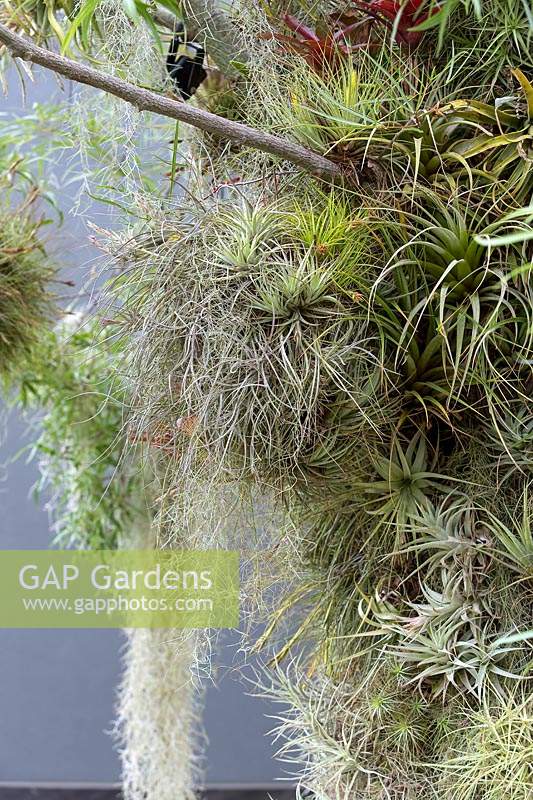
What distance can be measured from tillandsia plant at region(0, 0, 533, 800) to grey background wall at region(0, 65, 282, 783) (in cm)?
189

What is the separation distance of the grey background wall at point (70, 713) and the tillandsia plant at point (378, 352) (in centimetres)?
189

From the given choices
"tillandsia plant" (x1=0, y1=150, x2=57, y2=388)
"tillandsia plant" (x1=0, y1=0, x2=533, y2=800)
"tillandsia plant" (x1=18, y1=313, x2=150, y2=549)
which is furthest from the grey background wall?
"tillandsia plant" (x1=0, y1=0, x2=533, y2=800)

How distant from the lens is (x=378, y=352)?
749 mm

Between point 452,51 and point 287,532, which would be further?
point 287,532

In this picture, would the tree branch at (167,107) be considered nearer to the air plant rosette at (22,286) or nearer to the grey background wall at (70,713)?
the air plant rosette at (22,286)

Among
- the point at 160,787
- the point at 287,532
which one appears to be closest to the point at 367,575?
the point at 287,532

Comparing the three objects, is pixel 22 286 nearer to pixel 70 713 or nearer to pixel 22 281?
pixel 22 281

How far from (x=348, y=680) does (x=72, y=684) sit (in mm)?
2010

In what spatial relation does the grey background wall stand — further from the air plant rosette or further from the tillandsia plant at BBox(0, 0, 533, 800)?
the tillandsia plant at BBox(0, 0, 533, 800)

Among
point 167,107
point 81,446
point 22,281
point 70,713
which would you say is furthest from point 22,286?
point 70,713

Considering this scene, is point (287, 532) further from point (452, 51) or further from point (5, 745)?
point (5, 745)

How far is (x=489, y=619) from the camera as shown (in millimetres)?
738

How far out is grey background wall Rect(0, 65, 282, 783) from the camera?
2596 millimetres

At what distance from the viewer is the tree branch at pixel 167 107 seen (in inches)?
26.1
